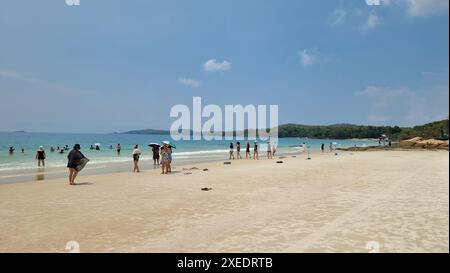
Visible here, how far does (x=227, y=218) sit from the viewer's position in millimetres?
8750

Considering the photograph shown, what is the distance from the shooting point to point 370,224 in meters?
8.04

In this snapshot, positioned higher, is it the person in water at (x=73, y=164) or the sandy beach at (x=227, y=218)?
the person in water at (x=73, y=164)

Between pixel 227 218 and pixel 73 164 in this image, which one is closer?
pixel 227 218

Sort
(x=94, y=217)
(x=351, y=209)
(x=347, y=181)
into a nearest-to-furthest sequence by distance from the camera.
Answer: (x=94, y=217), (x=351, y=209), (x=347, y=181)

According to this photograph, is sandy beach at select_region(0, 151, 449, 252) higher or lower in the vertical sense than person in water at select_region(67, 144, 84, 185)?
lower

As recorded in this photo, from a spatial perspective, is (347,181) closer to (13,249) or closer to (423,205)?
(423,205)

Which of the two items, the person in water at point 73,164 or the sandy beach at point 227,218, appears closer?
the sandy beach at point 227,218

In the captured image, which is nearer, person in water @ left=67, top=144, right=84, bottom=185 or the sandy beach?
the sandy beach

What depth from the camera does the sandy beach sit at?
649 centimetres

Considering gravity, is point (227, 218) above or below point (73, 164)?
below

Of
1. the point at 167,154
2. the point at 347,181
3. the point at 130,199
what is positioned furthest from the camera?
the point at 167,154

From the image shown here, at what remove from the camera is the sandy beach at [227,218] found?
255 inches
